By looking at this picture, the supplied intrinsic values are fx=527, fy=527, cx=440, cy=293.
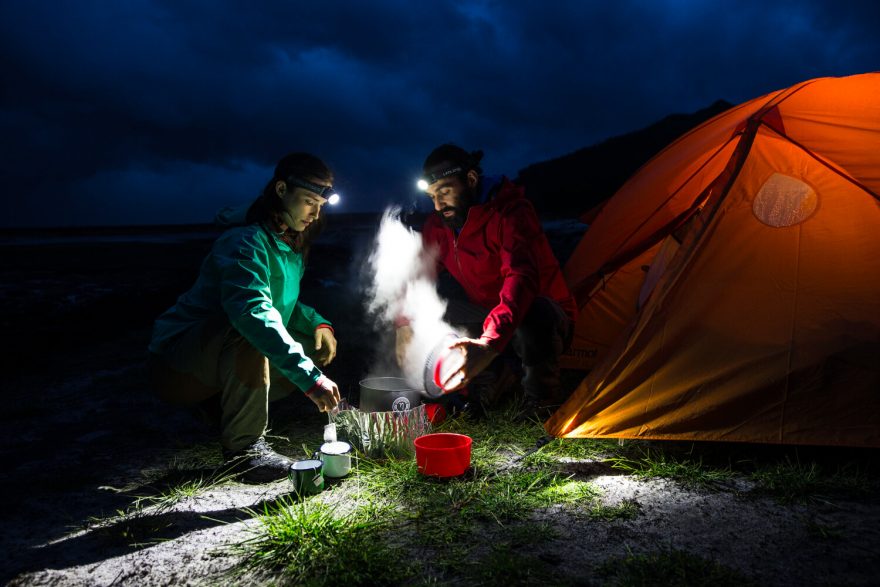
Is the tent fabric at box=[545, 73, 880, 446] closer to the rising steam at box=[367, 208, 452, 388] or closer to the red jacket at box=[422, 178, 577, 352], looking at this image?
the red jacket at box=[422, 178, 577, 352]

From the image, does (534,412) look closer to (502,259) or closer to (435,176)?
(502,259)

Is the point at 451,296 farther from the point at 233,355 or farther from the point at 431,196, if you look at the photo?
the point at 233,355

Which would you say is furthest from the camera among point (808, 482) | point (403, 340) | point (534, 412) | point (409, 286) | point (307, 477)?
point (409, 286)

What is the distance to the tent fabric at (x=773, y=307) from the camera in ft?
8.21

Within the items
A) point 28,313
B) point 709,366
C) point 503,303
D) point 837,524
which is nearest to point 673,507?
point 837,524

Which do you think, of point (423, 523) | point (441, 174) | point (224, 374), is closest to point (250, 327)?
point (224, 374)

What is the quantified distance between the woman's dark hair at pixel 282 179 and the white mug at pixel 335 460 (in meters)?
1.14

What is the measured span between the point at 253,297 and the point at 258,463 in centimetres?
87

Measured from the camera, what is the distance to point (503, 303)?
9.43 ft

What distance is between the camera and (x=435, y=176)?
11.1 feet

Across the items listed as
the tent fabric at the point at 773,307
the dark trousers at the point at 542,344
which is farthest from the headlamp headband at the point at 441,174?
the tent fabric at the point at 773,307

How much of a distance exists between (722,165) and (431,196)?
200 centimetres

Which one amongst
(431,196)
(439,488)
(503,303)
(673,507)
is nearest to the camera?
(673,507)

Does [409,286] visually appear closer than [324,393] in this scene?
No
